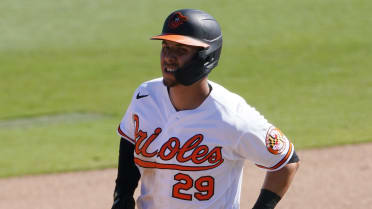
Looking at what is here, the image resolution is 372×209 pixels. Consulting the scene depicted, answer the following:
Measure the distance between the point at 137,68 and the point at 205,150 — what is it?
10.4 meters

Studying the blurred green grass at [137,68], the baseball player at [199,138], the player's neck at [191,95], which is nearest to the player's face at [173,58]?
the baseball player at [199,138]

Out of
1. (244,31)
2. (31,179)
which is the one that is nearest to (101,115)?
(31,179)

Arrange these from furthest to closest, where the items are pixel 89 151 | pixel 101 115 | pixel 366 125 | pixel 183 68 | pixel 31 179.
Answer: pixel 101 115
pixel 366 125
pixel 89 151
pixel 31 179
pixel 183 68

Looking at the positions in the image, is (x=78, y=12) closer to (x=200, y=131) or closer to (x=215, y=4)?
(x=215, y=4)

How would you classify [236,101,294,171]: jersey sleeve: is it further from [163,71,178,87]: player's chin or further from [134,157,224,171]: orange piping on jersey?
[163,71,178,87]: player's chin

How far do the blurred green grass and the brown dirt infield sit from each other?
37 centimetres

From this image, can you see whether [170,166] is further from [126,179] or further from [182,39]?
[182,39]

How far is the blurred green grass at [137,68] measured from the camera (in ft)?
30.8

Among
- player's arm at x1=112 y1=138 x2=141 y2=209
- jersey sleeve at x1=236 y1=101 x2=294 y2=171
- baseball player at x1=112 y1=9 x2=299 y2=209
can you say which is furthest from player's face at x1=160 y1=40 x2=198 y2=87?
player's arm at x1=112 y1=138 x2=141 y2=209

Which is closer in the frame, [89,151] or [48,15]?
[89,151]

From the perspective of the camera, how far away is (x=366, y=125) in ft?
31.7

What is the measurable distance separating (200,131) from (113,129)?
21.8ft

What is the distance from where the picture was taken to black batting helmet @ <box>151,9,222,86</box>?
126 inches

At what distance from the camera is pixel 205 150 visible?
3215mm
